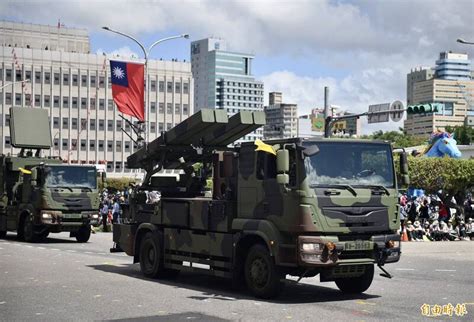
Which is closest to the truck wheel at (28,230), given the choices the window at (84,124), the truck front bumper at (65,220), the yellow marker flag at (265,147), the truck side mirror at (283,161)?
A: the truck front bumper at (65,220)

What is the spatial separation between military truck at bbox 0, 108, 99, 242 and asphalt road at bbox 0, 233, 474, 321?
21.1 feet

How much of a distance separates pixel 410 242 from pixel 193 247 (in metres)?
19.3

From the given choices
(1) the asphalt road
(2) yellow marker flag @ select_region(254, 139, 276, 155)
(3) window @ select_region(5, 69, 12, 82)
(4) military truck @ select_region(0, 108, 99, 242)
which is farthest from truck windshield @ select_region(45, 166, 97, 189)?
(3) window @ select_region(5, 69, 12, 82)

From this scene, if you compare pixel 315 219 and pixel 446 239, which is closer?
pixel 315 219

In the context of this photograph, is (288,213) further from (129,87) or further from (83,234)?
(129,87)

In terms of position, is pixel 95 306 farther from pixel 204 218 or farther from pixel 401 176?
pixel 401 176

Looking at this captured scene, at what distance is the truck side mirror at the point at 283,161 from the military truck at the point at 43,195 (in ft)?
53.0

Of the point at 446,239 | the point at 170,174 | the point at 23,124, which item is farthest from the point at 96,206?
the point at 446,239

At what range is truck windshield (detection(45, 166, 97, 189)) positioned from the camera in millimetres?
27375

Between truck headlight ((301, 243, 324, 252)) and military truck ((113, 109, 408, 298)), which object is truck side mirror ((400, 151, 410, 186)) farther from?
truck headlight ((301, 243, 324, 252))

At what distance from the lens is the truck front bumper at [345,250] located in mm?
12656

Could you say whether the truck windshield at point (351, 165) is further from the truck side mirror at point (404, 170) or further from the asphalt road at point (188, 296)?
the asphalt road at point (188, 296)

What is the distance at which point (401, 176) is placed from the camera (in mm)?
13961

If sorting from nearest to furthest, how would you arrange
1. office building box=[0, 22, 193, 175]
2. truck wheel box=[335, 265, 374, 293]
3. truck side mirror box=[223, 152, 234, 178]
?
1. truck wheel box=[335, 265, 374, 293]
2. truck side mirror box=[223, 152, 234, 178]
3. office building box=[0, 22, 193, 175]
